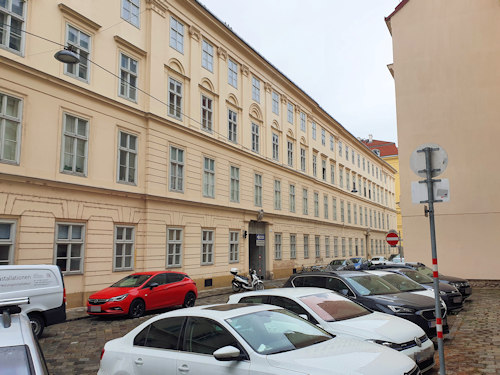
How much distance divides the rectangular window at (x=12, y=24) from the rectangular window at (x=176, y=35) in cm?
773

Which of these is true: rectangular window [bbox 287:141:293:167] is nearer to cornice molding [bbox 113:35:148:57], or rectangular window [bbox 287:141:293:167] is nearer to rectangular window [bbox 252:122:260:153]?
rectangular window [bbox 252:122:260:153]

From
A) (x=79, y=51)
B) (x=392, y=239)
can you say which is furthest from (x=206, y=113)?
(x=392, y=239)

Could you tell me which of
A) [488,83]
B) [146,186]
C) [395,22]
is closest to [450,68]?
[488,83]

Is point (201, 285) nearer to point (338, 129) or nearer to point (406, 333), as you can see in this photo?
point (406, 333)

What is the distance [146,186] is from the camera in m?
18.6

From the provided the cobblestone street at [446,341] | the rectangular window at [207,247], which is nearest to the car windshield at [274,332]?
the cobblestone street at [446,341]

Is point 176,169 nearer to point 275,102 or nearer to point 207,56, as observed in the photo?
point 207,56

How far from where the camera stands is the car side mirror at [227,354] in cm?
428

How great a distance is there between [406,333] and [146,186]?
553 inches

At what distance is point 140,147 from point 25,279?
30.8 ft

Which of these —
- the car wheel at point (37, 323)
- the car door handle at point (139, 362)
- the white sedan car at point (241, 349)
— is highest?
the white sedan car at point (241, 349)

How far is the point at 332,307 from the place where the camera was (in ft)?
23.9

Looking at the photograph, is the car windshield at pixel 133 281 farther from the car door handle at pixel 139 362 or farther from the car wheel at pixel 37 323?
the car door handle at pixel 139 362

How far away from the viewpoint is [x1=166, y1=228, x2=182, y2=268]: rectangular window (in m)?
19.7
